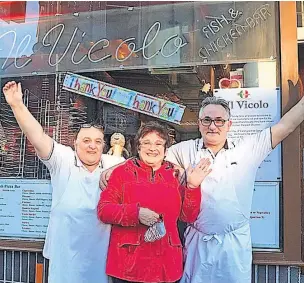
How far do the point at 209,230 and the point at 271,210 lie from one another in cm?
57

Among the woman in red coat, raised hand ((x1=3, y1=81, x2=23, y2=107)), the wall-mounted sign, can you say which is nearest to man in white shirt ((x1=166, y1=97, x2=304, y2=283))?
the woman in red coat

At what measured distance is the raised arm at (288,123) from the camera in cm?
320

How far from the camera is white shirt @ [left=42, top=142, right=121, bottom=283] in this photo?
3.24 metres

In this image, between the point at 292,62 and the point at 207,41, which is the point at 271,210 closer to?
the point at 292,62

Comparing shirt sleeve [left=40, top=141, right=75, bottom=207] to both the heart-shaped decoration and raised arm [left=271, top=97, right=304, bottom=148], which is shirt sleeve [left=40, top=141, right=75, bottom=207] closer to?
the heart-shaped decoration

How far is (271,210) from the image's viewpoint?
11.4 ft

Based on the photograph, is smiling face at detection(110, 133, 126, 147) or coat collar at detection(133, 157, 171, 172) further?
smiling face at detection(110, 133, 126, 147)

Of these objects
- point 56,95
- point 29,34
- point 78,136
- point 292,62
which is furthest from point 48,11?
point 292,62

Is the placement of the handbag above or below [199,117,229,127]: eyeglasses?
below

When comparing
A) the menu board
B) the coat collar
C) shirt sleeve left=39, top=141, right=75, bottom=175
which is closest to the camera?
the coat collar

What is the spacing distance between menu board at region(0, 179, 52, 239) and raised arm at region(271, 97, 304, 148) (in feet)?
5.87

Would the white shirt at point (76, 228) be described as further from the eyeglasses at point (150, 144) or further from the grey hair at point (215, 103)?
the grey hair at point (215, 103)

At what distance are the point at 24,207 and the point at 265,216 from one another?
1.89m

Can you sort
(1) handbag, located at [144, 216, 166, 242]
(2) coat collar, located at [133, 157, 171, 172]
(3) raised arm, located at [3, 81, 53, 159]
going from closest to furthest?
(1) handbag, located at [144, 216, 166, 242] → (2) coat collar, located at [133, 157, 171, 172] → (3) raised arm, located at [3, 81, 53, 159]
